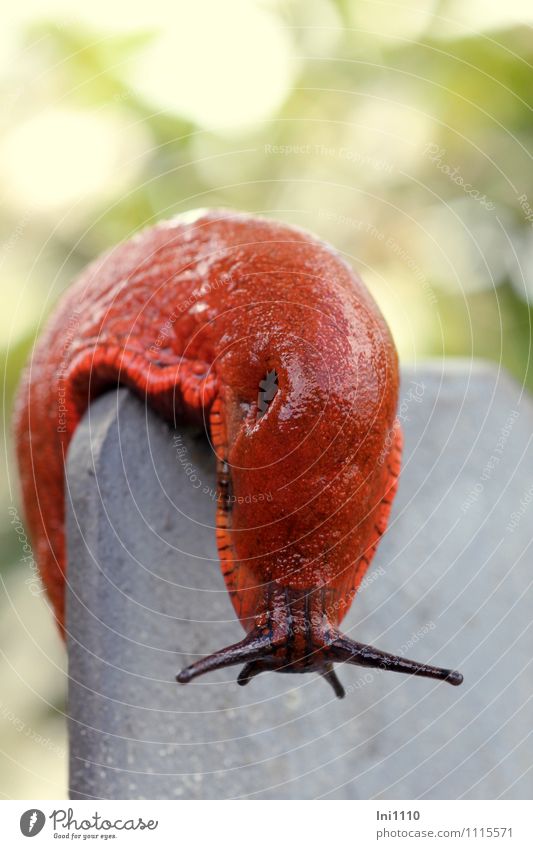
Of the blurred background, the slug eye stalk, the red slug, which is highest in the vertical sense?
the blurred background

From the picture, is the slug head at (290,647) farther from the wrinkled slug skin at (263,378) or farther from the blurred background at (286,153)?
the blurred background at (286,153)

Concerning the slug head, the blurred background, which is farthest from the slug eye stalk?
the blurred background

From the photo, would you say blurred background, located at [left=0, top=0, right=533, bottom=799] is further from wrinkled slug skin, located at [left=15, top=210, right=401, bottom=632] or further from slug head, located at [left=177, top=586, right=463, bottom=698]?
slug head, located at [left=177, top=586, right=463, bottom=698]

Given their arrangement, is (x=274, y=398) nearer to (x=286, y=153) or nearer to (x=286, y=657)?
(x=286, y=657)

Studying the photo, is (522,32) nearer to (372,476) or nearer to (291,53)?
(291,53)

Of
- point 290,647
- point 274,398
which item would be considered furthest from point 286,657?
point 274,398

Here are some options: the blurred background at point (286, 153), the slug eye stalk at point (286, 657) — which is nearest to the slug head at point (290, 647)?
the slug eye stalk at point (286, 657)
